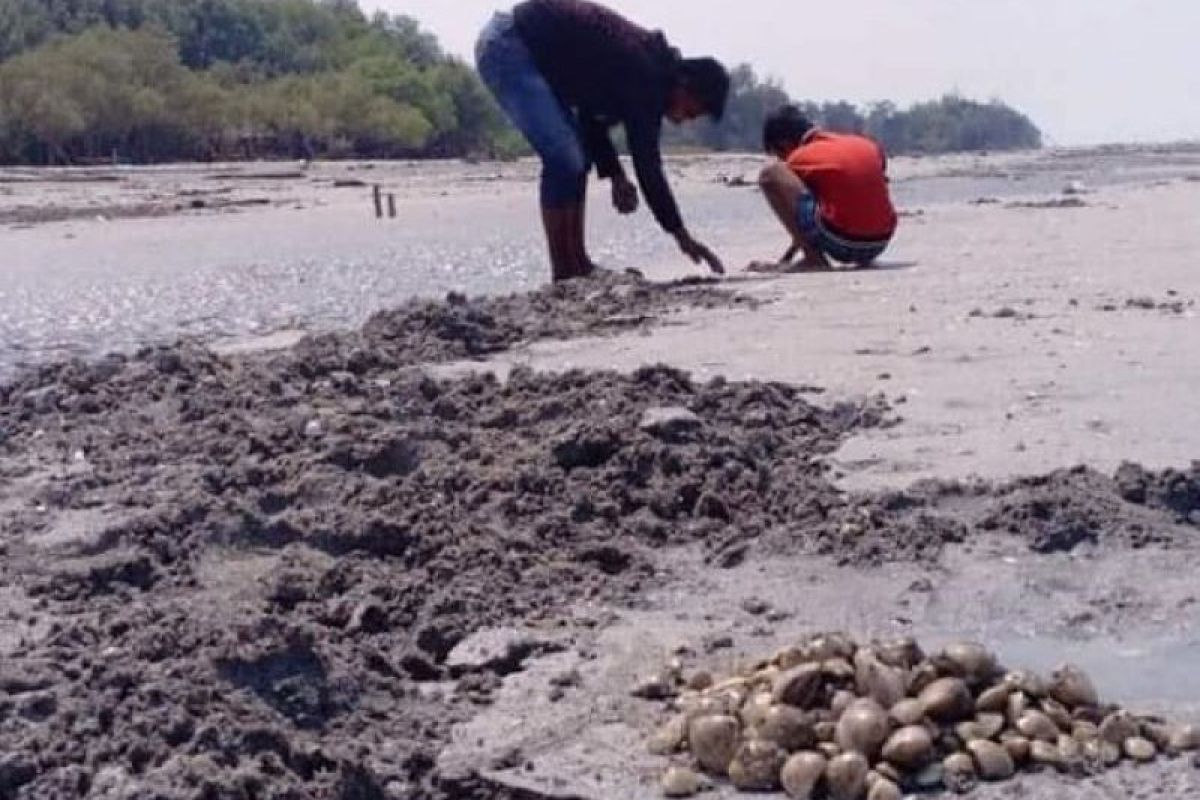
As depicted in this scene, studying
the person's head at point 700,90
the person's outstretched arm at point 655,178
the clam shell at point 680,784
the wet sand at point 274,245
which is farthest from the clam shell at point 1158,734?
the person's head at point 700,90

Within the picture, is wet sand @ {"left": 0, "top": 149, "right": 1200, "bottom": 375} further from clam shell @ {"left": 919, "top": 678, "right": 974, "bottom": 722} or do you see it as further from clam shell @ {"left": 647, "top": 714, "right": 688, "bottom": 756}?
clam shell @ {"left": 919, "top": 678, "right": 974, "bottom": 722}

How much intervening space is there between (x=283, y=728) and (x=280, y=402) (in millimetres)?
2874

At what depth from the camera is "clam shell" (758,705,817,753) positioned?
3273 millimetres

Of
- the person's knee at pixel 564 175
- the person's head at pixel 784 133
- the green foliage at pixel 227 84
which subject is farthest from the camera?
the green foliage at pixel 227 84

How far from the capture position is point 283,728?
3.49m

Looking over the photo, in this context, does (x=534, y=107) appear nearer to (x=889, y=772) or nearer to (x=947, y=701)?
(x=947, y=701)

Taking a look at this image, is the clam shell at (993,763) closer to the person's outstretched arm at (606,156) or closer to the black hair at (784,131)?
the person's outstretched arm at (606,156)

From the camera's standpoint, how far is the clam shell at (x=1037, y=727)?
129 inches

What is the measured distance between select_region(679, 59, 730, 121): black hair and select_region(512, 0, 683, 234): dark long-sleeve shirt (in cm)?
6

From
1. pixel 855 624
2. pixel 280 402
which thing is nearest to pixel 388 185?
pixel 280 402

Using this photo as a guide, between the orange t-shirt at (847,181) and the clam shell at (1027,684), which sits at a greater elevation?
the orange t-shirt at (847,181)

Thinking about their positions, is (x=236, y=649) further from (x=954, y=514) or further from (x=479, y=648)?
(x=954, y=514)

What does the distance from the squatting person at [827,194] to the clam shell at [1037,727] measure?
751 cm

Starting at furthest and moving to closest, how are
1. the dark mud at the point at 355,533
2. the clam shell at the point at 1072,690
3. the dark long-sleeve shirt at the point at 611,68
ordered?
the dark long-sleeve shirt at the point at 611,68 → the dark mud at the point at 355,533 → the clam shell at the point at 1072,690
